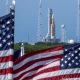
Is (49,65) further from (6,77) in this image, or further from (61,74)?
(6,77)

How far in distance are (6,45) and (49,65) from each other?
137cm

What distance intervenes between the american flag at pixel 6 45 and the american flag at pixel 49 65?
0.61 metres

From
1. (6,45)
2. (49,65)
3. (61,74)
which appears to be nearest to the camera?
(6,45)

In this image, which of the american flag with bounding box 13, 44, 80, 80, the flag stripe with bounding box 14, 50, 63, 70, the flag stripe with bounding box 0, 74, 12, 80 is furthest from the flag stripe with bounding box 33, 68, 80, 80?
the flag stripe with bounding box 0, 74, 12, 80

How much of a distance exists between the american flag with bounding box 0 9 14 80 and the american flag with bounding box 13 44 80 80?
1.99ft

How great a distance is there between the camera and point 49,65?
11609 mm

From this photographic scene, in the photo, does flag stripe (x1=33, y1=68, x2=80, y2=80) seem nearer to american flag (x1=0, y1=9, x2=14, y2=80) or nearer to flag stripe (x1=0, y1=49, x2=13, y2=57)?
american flag (x1=0, y1=9, x2=14, y2=80)

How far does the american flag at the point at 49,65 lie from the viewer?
452 inches

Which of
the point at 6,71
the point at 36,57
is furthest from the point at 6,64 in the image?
the point at 36,57

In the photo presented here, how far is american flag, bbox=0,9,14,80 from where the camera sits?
1081 centimetres

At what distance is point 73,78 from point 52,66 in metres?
0.61

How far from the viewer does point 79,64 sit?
1156 centimetres

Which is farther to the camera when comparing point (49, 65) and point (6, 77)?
point (49, 65)

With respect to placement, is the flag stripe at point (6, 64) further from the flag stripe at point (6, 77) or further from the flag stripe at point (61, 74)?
the flag stripe at point (61, 74)
